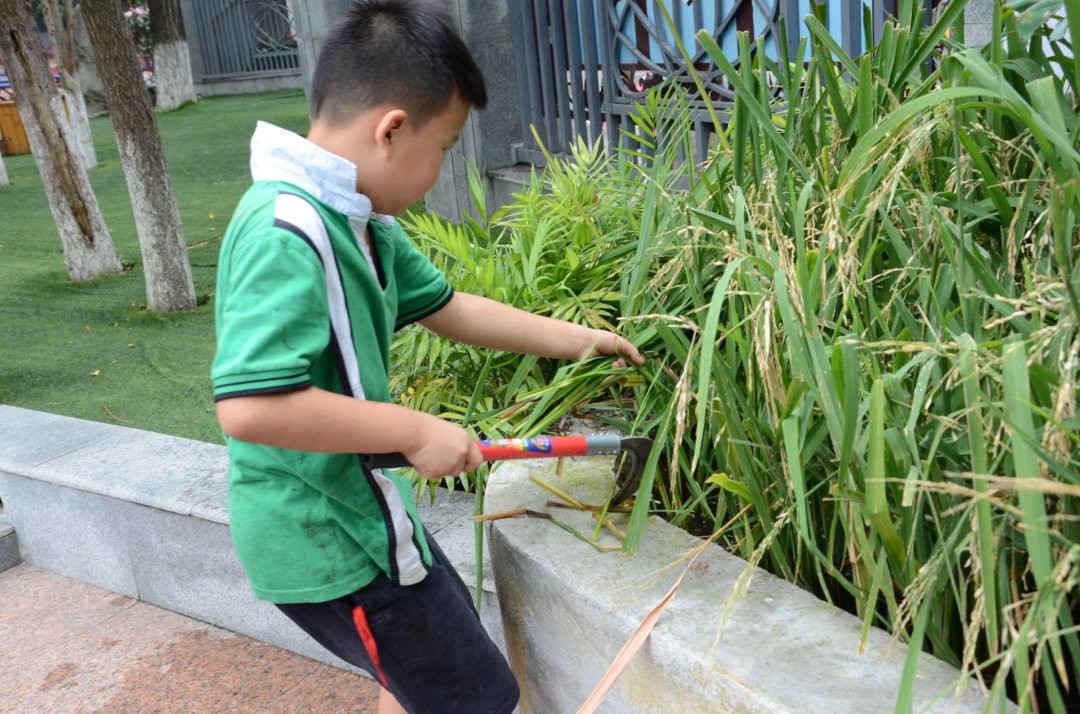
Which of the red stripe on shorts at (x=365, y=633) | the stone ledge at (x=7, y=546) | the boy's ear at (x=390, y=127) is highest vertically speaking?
the boy's ear at (x=390, y=127)

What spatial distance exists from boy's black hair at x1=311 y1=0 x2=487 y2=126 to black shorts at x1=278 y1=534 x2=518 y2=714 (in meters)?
0.73

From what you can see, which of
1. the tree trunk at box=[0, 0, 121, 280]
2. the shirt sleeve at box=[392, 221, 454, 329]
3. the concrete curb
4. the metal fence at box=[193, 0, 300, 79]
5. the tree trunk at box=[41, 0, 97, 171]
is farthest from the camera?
the metal fence at box=[193, 0, 300, 79]

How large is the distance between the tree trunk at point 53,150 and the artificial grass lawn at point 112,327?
0.19 metres

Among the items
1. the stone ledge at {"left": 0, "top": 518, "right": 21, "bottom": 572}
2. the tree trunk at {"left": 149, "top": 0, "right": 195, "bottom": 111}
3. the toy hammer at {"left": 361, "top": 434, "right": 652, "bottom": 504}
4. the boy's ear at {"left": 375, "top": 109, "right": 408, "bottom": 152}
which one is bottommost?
the stone ledge at {"left": 0, "top": 518, "right": 21, "bottom": 572}

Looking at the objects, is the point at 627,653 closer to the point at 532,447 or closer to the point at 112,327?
the point at 532,447

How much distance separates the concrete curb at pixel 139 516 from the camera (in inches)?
107

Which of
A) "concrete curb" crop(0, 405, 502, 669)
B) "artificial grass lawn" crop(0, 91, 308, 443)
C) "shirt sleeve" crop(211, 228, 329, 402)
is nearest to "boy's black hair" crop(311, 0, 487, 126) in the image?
"shirt sleeve" crop(211, 228, 329, 402)

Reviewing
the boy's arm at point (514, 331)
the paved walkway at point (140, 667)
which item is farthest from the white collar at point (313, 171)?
the paved walkway at point (140, 667)

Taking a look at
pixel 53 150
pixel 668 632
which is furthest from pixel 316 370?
pixel 53 150

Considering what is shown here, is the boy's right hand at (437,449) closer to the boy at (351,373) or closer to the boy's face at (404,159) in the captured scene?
the boy at (351,373)

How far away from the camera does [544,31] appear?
5.47 meters

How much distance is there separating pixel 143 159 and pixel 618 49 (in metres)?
2.65

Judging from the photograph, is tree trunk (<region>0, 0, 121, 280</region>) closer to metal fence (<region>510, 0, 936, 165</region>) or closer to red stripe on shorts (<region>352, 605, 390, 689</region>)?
metal fence (<region>510, 0, 936, 165</region>)

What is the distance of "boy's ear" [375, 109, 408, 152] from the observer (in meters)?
1.54
